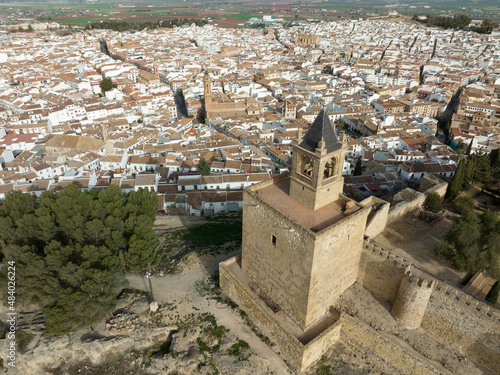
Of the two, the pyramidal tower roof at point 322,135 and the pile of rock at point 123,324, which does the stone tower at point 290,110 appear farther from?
the pile of rock at point 123,324

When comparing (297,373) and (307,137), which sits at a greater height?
(307,137)

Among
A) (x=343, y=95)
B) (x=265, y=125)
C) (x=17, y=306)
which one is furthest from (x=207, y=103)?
(x=17, y=306)

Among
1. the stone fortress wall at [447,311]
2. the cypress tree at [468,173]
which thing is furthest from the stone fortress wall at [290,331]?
the cypress tree at [468,173]

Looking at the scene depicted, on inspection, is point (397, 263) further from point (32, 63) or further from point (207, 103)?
point (32, 63)

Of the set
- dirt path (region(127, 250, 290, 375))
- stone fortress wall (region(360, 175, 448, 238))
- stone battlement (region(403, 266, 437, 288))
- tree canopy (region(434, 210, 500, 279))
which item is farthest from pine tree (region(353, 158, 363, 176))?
stone battlement (region(403, 266, 437, 288))

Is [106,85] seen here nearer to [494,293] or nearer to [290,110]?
[290,110]

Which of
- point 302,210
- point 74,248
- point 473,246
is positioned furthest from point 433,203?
point 74,248
